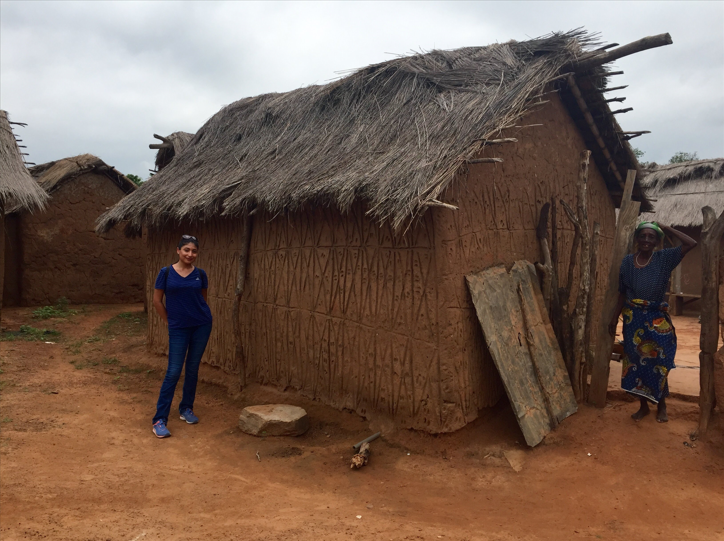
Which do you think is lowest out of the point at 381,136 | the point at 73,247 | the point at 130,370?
the point at 130,370

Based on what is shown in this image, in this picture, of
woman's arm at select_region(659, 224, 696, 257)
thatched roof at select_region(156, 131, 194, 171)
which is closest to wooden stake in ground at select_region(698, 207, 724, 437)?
woman's arm at select_region(659, 224, 696, 257)

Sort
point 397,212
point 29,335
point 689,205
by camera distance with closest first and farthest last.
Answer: point 397,212 → point 29,335 → point 689,205

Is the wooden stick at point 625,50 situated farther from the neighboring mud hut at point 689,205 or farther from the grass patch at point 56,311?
the grass patch at point 56,311

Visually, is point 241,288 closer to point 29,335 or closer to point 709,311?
point 709,311

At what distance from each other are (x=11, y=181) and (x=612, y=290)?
978 centimetres

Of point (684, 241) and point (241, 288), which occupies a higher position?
point (684, 241)

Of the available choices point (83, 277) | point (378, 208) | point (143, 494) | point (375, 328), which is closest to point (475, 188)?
point (378, 208)

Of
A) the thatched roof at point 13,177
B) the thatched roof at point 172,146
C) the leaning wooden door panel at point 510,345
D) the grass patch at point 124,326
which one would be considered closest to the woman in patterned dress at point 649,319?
the leaning wooden door panel at point 510,345

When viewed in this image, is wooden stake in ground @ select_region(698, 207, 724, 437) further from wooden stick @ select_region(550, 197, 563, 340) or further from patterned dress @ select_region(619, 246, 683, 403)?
wooden stick @ select_region(550, 197, 563, 340)

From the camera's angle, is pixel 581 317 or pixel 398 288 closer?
pixel 398 288

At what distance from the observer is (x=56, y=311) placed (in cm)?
1096

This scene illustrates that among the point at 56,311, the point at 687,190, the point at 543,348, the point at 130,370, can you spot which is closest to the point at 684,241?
the point at 543,348

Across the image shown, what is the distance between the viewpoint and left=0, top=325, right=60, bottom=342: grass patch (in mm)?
8875

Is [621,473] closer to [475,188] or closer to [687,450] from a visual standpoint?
[687,450]
